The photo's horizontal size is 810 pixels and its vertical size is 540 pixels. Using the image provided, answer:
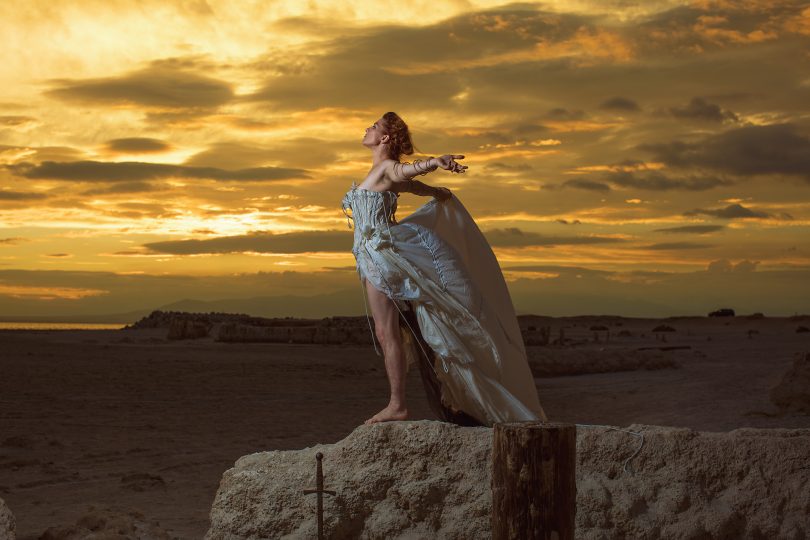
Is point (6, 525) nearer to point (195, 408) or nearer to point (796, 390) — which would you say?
point (195, 408)

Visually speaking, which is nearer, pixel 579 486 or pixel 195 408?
pixel 579 486

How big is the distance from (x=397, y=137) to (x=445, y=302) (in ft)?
4.19

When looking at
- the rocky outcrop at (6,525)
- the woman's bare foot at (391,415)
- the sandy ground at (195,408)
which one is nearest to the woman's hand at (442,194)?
the woman's bare foot at (391,415)

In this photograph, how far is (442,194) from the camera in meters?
7.22

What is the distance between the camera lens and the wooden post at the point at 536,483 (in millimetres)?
4891

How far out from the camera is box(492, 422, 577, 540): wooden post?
16.0 feet

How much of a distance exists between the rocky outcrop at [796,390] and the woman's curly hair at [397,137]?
9.43 metres

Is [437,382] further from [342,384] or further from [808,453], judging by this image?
[342,384]

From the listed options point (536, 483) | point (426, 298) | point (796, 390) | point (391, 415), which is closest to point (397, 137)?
point (426, 298)

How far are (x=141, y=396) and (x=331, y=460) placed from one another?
39.4 ft

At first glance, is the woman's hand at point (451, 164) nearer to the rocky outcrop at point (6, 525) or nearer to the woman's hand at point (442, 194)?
the woman's hand at point (442, 194)

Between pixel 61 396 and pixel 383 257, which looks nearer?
pixel 383 257

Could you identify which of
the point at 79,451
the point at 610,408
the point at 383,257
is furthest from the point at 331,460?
the point at 610,408

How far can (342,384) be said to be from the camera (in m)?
21.0
